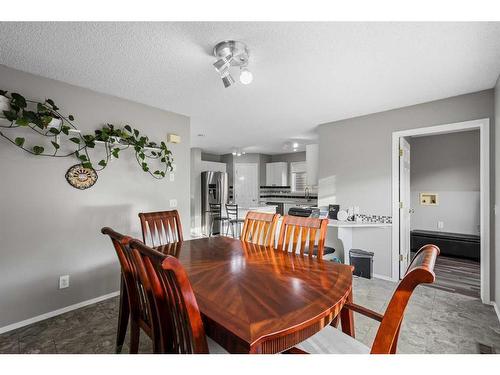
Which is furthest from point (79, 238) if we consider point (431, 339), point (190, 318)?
point (431, 339)

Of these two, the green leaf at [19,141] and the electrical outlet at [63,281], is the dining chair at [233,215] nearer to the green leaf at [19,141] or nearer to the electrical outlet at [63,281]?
the electrical outlet at [63,281]

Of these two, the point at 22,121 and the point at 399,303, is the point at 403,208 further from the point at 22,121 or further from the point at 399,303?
the point at 22,121

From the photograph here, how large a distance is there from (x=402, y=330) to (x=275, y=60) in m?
2.47

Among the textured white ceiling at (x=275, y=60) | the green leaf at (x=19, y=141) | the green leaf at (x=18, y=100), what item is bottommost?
the green leaf at (x=19, y=141)

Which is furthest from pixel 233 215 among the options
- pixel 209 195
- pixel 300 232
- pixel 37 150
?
pixel 37 150

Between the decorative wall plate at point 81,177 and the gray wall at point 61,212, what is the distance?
1.9 inches

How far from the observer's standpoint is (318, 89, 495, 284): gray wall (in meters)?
2.76

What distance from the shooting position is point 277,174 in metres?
7.36

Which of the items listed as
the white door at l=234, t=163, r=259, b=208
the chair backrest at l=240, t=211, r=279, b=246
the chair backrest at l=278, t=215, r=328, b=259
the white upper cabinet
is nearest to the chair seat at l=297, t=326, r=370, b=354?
the chair backrest at l=278, t=215, r=328, b=259

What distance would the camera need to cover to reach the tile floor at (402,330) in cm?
185

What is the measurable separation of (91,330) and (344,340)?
2.06m

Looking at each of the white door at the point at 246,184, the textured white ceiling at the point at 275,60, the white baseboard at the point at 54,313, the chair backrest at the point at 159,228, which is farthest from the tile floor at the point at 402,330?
the white door at the point at 246,184

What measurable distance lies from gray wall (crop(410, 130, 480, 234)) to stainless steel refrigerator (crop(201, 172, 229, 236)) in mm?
4438
